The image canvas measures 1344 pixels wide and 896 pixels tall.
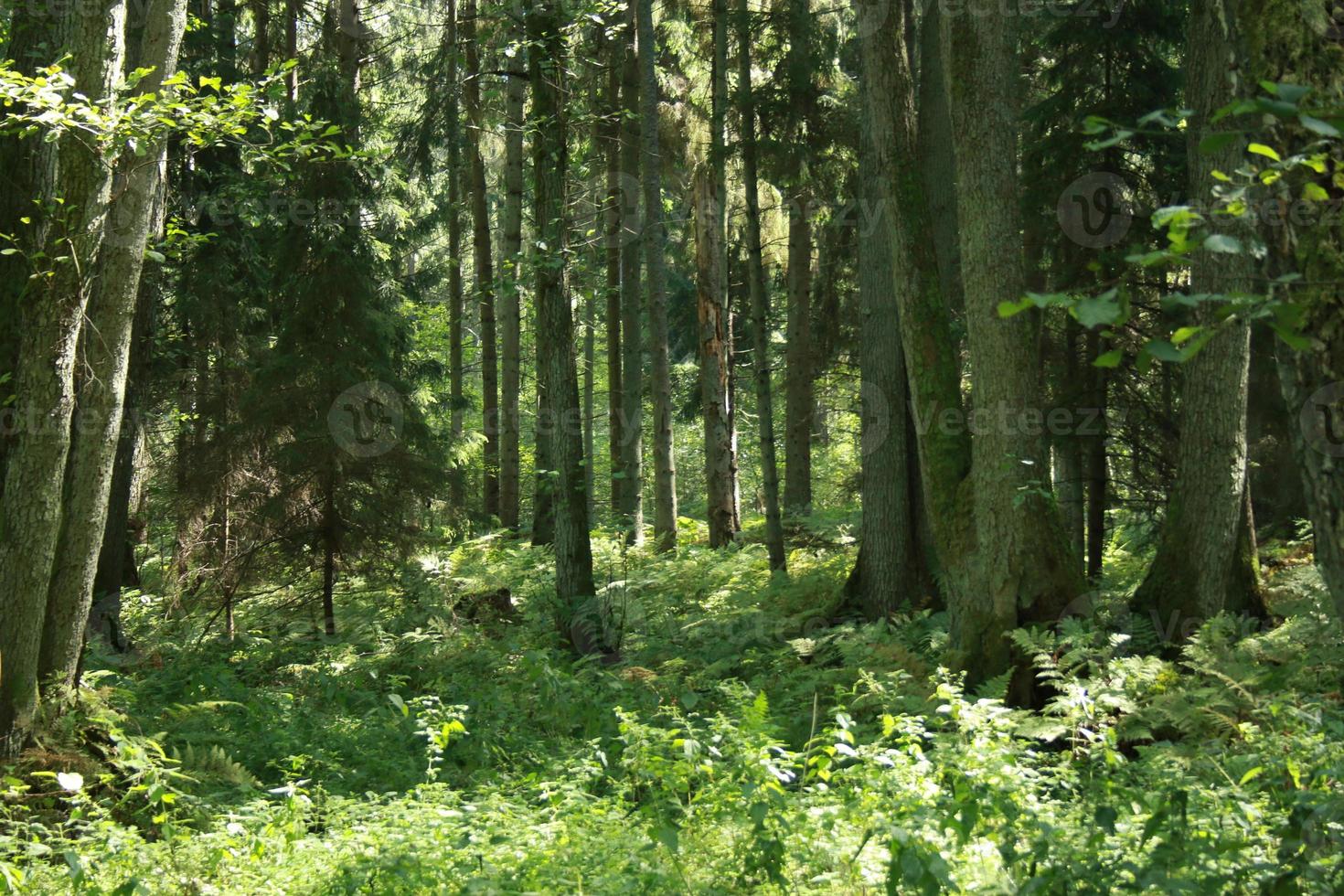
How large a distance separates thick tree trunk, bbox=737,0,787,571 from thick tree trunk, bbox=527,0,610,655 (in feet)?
8.65

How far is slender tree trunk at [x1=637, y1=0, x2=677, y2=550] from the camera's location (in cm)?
1447

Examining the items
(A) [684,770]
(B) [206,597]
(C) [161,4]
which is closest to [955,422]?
(A) [684,770]

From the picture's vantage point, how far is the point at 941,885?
12.1ft

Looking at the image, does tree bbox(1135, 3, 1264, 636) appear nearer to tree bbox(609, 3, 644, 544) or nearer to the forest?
the forest

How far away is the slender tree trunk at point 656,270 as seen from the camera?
14.5 meters

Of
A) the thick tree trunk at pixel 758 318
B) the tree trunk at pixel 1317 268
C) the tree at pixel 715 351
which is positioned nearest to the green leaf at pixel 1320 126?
the tree trunk at pixel 1317 268

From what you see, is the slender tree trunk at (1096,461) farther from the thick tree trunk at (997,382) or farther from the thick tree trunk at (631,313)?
the thick tree trunk at (631,313)

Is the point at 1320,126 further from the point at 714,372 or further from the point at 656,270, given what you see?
the point at 714,372

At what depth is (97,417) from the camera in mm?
6234

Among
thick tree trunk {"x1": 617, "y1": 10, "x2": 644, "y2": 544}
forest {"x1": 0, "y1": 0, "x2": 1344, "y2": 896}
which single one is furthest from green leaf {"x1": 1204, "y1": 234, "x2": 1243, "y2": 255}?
thick tree trunk {"x1": 617, "y1": 10, "x2": 644, "y2": 544}

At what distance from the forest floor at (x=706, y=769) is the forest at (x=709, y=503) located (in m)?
0.04

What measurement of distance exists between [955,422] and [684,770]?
14.0 ft

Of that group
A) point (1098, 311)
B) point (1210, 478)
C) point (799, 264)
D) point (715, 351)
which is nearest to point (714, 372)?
point (715, 351)

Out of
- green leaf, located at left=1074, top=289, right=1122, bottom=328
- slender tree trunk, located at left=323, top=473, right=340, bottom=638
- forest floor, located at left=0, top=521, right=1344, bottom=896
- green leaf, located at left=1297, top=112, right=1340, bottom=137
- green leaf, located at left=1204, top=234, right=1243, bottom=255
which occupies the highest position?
green leaf, located at left=1297, top=112, right=1340, bottom=137
